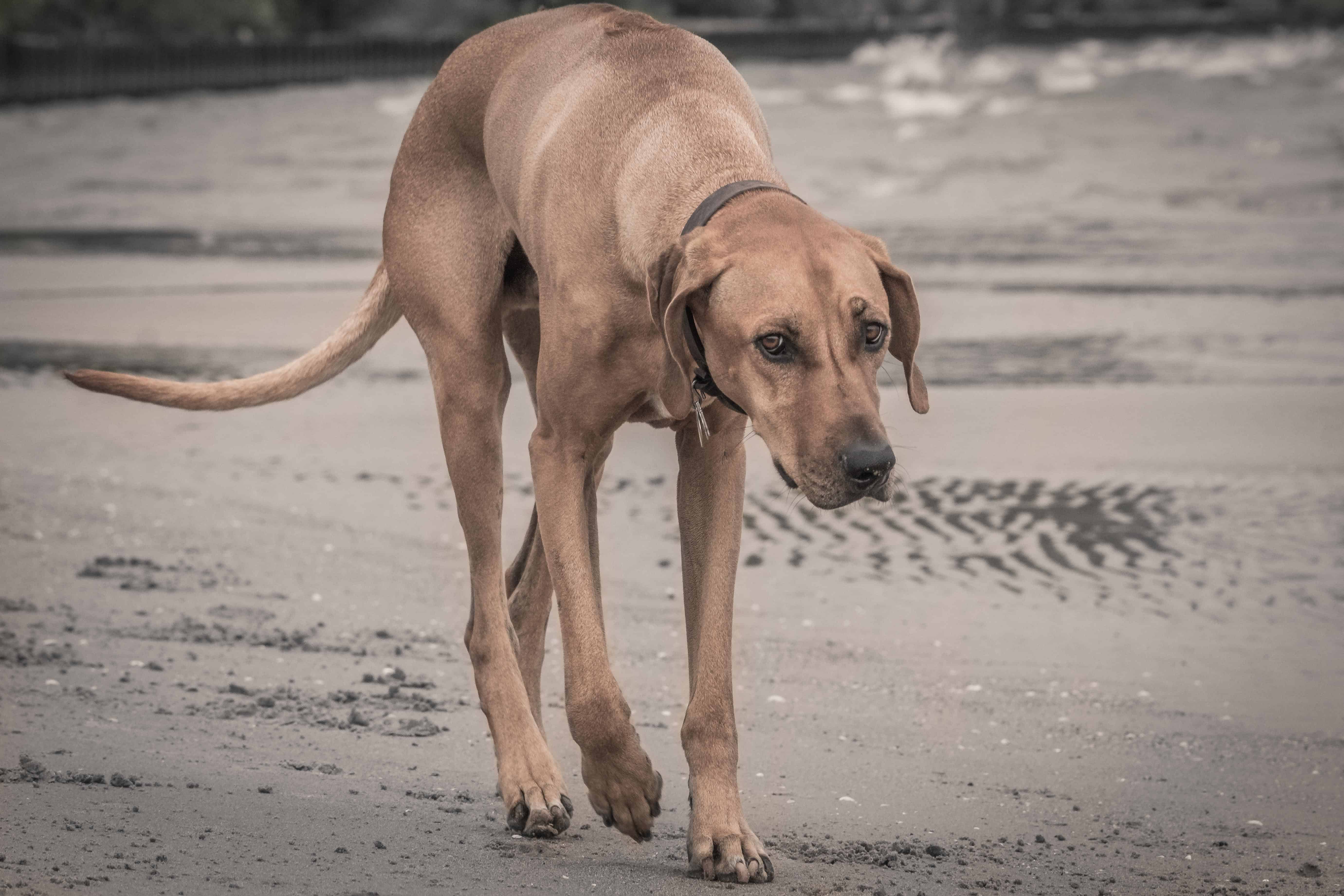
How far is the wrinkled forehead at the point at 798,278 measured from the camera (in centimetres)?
336

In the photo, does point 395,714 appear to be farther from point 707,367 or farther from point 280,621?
point 707,367

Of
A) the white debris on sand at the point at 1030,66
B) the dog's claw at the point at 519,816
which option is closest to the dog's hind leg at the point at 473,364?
the dog's claw at the point at 519,816

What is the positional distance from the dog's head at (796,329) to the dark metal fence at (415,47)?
24950 mm

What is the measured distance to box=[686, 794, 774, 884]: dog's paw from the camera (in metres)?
3.78

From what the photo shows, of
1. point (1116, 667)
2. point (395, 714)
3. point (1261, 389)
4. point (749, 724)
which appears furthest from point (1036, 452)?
point (395, 714)

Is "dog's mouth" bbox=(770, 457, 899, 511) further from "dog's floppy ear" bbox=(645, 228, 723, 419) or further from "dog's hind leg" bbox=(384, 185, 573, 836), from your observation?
"dog's hind leg" bbox=(384, 185, 573, 836)

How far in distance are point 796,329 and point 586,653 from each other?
1.03 meters

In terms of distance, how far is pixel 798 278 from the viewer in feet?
11.1

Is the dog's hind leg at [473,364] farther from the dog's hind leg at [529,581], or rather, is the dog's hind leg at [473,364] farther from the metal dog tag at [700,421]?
the metal dog tag at [700,421]

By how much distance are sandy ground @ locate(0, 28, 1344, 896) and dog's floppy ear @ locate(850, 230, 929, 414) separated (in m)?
1.15

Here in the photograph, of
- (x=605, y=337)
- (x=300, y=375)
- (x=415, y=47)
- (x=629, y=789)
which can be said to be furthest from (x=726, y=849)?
(x=415, y=47)

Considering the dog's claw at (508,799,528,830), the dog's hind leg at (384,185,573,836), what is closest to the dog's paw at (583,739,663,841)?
the dog's claw at (508,799,528,830)

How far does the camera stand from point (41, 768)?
4.11m

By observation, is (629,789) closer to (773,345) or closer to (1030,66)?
(773,345)
